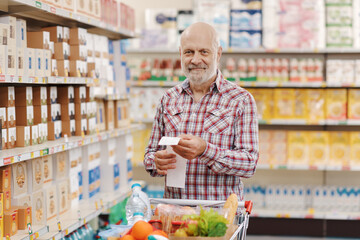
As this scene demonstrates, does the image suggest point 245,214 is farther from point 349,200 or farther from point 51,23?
point 349,200

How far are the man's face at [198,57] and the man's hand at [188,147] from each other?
0.45 meters

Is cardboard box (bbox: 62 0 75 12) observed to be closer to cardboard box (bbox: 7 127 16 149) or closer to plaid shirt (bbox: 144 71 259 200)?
cardboard box (bbox: 7 127 16 149)

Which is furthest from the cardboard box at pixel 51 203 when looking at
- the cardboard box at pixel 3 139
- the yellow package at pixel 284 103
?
the yellow package at pixel 284 103

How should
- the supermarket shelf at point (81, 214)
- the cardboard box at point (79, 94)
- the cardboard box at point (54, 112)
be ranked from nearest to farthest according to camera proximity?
the supermarket shelf at point (81, 214) → the cardboard box at point (54, 112) → the cardboard box at point (79, 94)

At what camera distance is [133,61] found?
6.19 m

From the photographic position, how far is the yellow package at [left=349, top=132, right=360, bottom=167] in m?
5.87

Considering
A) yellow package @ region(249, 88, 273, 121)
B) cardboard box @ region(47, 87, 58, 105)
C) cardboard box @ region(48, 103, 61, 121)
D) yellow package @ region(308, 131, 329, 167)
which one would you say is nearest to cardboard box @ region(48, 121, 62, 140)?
cardboard box @ region(48, 103, 61, 121)

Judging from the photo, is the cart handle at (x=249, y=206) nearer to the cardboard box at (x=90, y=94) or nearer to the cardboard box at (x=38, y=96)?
the cardboard box at (x=38, y=96)

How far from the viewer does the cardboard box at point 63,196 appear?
12.4 ft

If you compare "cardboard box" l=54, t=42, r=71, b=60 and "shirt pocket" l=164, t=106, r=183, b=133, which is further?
"cardboard box" l=54, t=42, r=71, b=60

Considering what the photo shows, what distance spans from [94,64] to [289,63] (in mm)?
2652

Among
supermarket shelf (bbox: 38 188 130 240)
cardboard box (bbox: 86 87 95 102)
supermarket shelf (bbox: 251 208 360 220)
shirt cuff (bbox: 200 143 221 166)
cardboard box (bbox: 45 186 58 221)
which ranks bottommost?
supermarket shelf (bbox: 251 208 360 220)

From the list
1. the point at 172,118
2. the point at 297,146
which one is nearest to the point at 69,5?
the point at 172,118

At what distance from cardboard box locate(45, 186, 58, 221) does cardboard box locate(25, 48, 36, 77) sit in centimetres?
Answer: 79
